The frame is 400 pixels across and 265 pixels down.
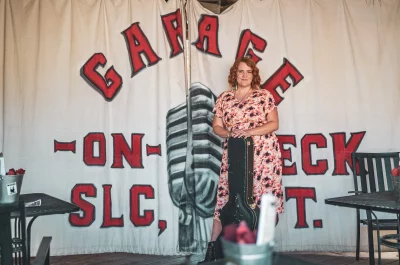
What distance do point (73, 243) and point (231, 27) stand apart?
264 centimetres

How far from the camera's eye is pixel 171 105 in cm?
436

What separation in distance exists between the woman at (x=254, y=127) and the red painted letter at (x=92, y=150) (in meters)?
1.15

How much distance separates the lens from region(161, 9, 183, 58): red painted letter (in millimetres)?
4418

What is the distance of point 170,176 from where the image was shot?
4320 millimetres

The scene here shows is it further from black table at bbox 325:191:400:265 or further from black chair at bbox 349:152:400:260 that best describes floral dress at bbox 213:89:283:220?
black table at bbox 325:191:400:265

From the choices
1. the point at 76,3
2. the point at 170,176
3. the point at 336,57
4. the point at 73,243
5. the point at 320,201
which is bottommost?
the point at 73,243

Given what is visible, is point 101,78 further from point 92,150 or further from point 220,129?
point 220,129

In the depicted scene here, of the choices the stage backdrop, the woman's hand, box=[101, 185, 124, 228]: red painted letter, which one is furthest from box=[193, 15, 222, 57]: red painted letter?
box=[101, 185, 124, 228]: red painted letter

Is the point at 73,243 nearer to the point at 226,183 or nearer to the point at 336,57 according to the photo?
the point at 226,183

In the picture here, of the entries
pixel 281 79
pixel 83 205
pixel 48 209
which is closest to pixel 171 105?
pixel 281 79

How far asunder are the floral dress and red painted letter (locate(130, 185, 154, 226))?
29.8 inches

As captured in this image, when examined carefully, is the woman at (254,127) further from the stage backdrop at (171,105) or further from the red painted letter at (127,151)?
the red painted letter at (127,151)

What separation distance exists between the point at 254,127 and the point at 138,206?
55.9 inches

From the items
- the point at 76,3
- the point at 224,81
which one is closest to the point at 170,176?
the point at 224,81
